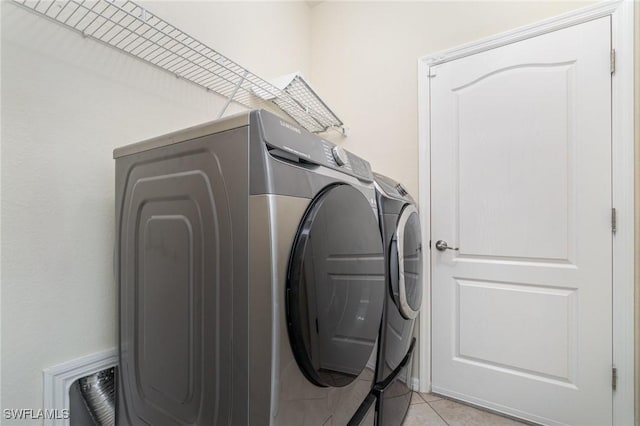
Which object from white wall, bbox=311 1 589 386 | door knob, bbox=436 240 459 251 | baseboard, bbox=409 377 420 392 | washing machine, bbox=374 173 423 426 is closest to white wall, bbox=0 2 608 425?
white wall, bbox=311 1 589 386

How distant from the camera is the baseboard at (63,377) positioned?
916mm

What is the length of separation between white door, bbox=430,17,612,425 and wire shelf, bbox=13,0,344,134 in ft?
3.04

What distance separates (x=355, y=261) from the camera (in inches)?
35.7

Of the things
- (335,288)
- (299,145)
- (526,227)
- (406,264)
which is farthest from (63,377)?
(526,227)

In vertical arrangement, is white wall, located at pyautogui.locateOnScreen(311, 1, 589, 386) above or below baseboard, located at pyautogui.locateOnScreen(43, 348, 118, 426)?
above

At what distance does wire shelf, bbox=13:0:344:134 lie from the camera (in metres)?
0.98

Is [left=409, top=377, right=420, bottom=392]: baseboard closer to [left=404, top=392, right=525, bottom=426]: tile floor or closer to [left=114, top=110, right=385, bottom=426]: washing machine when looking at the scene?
[left=404, top=392, right=525, bottom=426]: tile floor

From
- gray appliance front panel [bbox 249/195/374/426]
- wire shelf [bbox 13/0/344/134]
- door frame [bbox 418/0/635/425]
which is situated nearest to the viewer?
gray appliance front panel [bbox 249/195/374/426]

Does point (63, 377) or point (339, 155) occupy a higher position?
point (339, 155)

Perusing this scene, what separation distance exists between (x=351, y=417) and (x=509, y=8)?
2342mm

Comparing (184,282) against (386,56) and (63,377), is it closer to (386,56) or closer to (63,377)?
(63,377)

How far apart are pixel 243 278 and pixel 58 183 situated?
80 cm

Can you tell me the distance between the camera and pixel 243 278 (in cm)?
66

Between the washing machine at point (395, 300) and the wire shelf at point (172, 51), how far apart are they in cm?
83
